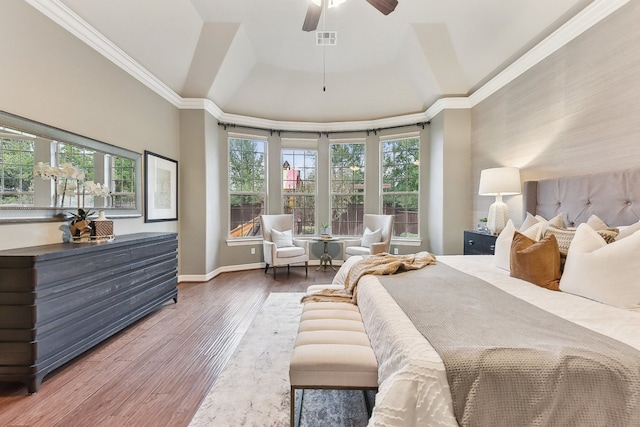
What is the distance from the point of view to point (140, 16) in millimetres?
3131

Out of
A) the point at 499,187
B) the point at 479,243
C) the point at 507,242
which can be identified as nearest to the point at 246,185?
the point at 479,243

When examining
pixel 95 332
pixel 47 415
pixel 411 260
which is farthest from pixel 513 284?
pixel 95 332

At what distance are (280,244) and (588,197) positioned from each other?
4.09 m

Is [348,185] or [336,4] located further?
[348,185]

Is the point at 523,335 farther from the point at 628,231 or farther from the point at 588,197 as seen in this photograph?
the point at 588,197

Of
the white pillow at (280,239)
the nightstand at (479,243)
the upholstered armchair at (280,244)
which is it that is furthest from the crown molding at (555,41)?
the white pillow at (280,239)

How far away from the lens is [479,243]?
356cm

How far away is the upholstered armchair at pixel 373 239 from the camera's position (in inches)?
192

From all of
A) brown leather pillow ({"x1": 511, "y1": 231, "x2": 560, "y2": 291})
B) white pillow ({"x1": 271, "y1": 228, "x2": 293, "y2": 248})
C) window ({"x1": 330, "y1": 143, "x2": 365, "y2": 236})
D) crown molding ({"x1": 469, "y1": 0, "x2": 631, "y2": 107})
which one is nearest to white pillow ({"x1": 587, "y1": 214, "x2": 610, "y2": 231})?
brown leather pillow ({"x1": 511, "y1": 231, "x2": 560, "y2": 291})

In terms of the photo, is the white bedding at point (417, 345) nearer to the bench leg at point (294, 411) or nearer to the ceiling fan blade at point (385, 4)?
the bench leg at point (294, 411)

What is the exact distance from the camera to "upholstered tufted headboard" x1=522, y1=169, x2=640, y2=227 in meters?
2.03

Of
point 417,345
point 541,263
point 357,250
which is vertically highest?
point 541,263

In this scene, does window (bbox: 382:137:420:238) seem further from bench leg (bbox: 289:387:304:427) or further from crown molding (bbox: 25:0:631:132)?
bench leg (bbox: 289:387:304:427)

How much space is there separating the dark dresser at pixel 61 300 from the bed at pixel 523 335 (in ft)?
6.90
